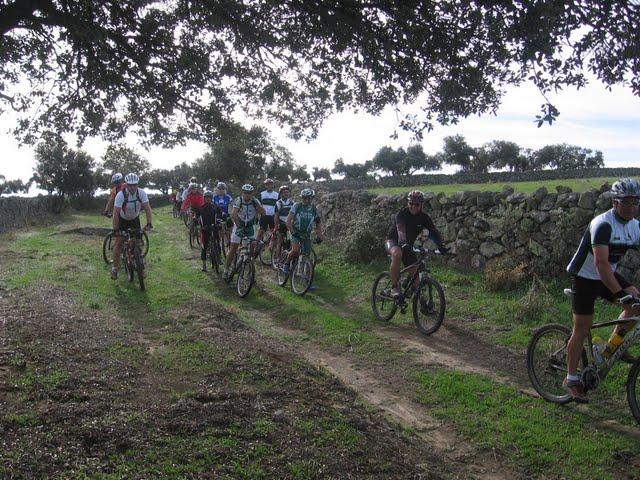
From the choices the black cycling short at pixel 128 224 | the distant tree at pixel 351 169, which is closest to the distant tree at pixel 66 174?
the black cycling short at pixel 128 224

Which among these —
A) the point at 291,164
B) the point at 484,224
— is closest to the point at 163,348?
the point at 484,224

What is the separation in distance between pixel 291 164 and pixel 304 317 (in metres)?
53.0

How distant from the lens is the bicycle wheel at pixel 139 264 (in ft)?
36.5

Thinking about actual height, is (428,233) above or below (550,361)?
above

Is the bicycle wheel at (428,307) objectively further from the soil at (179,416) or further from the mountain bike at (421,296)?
the soil at (179,416)

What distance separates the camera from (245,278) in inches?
456

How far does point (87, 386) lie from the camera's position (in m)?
5.00

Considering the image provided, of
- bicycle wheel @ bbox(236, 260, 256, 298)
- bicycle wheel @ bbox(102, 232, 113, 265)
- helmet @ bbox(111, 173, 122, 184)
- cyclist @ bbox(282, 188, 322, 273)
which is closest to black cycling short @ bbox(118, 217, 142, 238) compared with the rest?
helmet @ bbox(111, 173, 122, 184)

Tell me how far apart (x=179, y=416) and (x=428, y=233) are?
25.6ft

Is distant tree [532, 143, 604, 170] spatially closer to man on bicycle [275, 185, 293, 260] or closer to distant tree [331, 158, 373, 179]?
distant tree [331, 158, 373, 179]

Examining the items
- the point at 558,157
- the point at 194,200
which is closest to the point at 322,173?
the point at 558,157

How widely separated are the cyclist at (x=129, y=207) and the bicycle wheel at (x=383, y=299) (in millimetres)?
5111

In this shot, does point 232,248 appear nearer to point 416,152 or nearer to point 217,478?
point 217,478

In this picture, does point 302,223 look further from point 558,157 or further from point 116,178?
point 558,157
